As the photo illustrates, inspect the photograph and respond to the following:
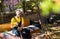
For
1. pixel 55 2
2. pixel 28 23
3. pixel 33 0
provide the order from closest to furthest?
pixel 55 2
pixel 33 0
pixel 28 23

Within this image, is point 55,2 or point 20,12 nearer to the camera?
point 55,2

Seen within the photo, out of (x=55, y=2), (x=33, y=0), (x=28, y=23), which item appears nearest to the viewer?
(x=55, y=2)

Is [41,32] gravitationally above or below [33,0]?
below

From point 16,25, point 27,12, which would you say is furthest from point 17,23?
point 27,12

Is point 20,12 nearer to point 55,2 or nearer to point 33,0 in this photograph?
point 33,0

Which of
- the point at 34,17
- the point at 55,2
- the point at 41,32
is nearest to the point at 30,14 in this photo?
the point at 34,17

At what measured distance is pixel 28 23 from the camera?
824mm

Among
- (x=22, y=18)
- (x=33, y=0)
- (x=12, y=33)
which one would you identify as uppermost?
(x=33, y=0)

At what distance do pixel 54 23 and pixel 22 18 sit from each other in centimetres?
22

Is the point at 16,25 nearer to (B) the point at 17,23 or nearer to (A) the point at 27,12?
(B) the point at 17,23

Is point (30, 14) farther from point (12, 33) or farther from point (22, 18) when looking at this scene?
point (12, 33)

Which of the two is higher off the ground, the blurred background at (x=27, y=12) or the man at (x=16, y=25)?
the blurred background at (x=27, y=12)

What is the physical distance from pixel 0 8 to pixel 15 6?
101 mm

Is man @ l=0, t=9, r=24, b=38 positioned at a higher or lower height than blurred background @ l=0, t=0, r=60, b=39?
lower
